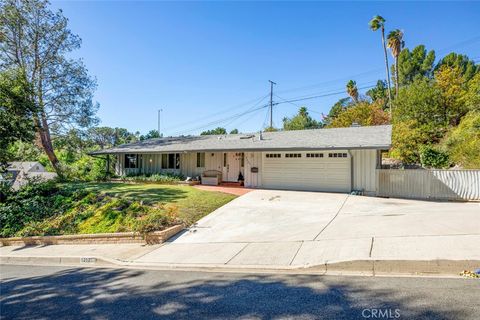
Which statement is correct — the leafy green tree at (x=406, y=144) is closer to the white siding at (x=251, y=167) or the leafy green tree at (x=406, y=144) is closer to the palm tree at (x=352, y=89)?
the white siding at (x=251, y=167)

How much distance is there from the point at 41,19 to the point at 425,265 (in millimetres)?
27821

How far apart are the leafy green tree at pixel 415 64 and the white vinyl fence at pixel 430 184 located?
31877mm

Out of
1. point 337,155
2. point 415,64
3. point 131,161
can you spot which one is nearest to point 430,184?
point 337,155

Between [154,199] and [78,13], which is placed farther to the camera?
[78,13]

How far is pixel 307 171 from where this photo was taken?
14578mm

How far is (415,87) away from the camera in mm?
25391

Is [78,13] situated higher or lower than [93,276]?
higher

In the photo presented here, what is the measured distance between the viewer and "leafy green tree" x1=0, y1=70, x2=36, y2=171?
13.2 m

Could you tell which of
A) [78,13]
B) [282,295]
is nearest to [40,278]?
[282,295]

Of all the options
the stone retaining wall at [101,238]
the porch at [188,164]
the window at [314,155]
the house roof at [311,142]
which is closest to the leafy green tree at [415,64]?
the house roof at [311,142]

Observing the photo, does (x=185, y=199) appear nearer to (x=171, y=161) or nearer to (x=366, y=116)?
(x=171, y=161)

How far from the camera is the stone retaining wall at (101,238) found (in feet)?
26.9

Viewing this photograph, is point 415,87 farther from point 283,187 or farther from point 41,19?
point 41,19

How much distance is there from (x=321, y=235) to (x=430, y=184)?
27.2 ft
